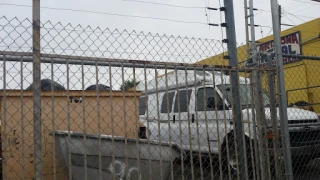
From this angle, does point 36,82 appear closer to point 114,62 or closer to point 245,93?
point 114,62

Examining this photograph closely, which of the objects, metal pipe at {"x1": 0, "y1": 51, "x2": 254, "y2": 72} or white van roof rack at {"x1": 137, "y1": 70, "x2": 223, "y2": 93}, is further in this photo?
white van roof rack at {"x1": 137, "y1": 70, "x2": 223, "y2": 93}

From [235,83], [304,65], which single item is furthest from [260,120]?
[304,65]

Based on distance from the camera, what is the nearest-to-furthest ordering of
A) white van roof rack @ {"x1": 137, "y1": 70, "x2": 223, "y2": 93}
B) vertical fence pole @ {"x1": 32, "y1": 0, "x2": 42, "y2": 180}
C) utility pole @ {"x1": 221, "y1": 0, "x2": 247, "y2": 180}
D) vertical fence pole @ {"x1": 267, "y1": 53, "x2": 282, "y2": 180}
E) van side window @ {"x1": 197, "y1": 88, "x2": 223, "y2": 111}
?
vertical fence pole @ {"x1": 32, "y1": 0, "x2": 42, "y2": 180}
white van roof rack @ {"x1": 137, "y1": 70, "x2": 223, "y2": 93}
utility pole @ {"x1": 221, "y1": 0, "x2": 247, "y2": 180}
vertical fence pole @ {"x1": 267, "y1": 53, "x2": 282, "y2": 180}
van side window @ {"x1": 197, "y1": 88, "x2": 223, "y2": 111}

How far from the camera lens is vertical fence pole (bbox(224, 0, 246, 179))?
3.62 metres

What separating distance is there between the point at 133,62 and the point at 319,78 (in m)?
11.9

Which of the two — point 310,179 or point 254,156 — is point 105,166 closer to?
point 254,156

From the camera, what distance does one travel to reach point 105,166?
327 centimetres

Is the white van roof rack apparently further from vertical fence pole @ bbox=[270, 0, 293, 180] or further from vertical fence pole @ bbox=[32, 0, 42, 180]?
vertical fence pole @ bbox=[32, 0, 42, 180]

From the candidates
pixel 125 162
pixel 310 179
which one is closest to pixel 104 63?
pixel 125 162

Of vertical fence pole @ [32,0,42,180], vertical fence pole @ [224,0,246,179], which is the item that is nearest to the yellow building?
vertical fence pole @ [224,0,246,179]

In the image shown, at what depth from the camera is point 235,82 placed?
3660mm

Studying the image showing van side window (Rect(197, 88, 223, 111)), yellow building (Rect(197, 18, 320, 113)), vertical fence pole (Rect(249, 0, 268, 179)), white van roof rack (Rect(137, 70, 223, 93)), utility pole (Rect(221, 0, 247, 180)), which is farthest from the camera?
yellow building (Rect(197, 18, 320, 113))

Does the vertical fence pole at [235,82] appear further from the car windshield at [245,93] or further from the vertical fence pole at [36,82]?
the vertical fence pole at [36,82]

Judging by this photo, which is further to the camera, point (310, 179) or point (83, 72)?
point (310, 179)
